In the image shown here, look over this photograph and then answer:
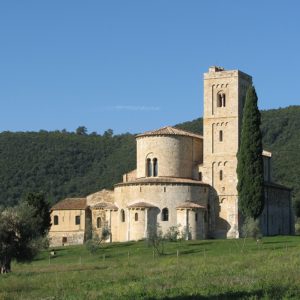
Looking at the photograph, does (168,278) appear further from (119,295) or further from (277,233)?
(277,233)

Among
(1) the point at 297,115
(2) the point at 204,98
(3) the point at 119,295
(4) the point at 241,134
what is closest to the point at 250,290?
(3) the point at 119,295

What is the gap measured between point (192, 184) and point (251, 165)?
245 inches

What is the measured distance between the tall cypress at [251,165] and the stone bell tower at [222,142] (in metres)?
4.51

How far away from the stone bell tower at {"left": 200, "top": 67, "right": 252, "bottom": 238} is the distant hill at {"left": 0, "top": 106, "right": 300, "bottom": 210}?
33.8 metres

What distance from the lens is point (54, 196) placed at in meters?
115

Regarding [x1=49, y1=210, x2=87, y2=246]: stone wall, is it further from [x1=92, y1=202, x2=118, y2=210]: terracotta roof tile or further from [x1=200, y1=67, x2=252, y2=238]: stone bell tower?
[x1=200, y1=67, x2=252, y2=238]: stone bell tower

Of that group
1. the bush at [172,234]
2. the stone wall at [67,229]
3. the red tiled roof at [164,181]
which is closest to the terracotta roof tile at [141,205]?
the red tiled roof at [164,181]

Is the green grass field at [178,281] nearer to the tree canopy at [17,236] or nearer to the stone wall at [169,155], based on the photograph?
the tree canopy at [17,236]

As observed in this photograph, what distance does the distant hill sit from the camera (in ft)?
362

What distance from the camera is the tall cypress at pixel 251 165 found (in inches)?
2466

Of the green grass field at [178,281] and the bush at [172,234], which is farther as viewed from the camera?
the bush at [172,234]

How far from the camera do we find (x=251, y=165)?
206 ft

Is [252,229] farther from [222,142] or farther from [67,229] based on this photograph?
[67,229]

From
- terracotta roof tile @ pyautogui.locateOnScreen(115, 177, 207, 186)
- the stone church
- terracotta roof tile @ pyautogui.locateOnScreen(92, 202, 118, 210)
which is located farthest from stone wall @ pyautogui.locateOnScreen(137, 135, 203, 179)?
terracotta roof tile @ pyautogui.locateOnScreen(92, 202, 118, 210)
